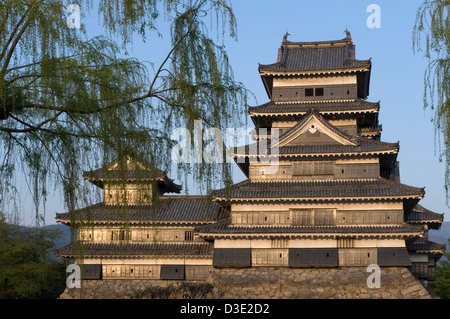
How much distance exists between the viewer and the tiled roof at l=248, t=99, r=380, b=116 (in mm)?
34812

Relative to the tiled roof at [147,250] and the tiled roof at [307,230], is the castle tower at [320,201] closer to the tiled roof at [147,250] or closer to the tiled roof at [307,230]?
the tiled roof at [307,230]

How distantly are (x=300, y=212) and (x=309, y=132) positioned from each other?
4900 millimetres

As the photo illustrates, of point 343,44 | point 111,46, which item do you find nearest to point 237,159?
point 343,44

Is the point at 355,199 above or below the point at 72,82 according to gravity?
below

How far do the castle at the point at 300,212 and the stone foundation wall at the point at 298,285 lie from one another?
30 centimetres

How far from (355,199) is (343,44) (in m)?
13.9

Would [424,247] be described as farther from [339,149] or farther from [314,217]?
[339,149]

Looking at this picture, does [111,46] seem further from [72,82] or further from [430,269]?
[430,269]

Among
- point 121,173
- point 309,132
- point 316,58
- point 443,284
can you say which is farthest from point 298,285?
point 121,173

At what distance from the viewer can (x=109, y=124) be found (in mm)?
9031

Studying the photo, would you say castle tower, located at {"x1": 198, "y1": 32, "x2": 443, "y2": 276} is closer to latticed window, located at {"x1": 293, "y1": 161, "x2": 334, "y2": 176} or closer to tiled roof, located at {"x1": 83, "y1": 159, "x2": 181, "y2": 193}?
latticed window, located at {"x1": 293, "y1": 161, "x2": 334, "y2": 176}

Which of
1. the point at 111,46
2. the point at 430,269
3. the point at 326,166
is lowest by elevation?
the point at 430,269

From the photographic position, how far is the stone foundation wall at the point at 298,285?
30.1 metres

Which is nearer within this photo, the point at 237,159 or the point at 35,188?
the point at 35,188
